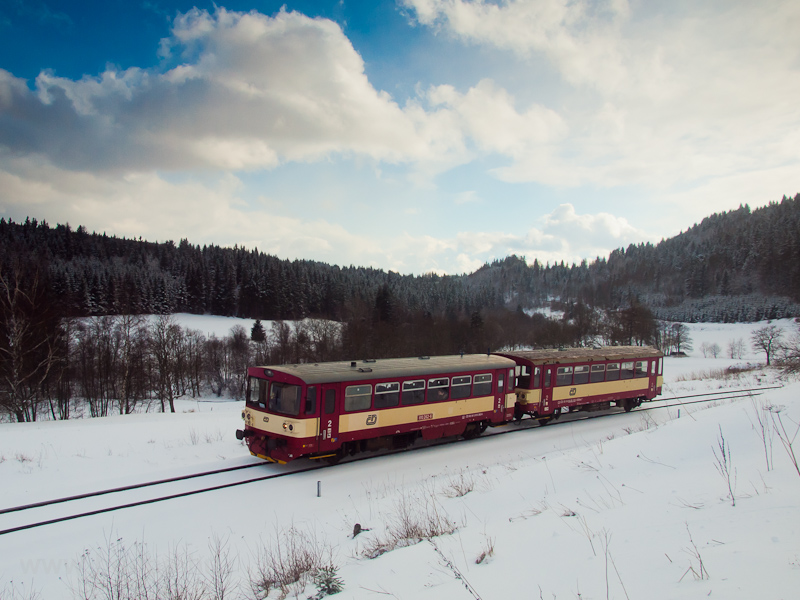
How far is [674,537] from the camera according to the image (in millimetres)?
4938

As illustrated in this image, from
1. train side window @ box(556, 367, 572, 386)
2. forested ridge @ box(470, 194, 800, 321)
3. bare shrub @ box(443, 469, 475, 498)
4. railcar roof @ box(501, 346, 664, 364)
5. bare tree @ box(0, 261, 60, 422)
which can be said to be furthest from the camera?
forested ridge @ box(470, 194, 800, 321)

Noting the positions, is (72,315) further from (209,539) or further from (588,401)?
(588,401)

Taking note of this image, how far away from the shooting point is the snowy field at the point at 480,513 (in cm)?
443

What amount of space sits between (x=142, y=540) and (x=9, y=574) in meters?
1.95

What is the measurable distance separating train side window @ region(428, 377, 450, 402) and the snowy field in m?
1.92

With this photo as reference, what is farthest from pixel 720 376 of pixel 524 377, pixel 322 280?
pixel 322 280

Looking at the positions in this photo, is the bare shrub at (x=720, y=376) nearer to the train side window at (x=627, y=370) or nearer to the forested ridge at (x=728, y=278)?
the train side window at (x=627, y=370)

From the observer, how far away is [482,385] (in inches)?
633

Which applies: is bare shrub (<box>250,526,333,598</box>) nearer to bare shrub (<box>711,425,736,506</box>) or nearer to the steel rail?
the steel rail

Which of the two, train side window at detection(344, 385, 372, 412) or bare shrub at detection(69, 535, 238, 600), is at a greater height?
train side window at detection(344, 385, 372, 412)

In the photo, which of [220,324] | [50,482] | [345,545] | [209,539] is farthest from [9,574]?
[220,324]

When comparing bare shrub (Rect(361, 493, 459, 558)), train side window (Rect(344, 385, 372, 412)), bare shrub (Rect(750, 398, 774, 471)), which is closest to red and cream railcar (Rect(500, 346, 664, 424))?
bare shrub (Rect(750, 398, 774, 471))

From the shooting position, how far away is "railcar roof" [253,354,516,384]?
12.4m

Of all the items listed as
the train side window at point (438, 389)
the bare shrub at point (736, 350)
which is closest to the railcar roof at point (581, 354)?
the train side window at point (438, 389)
